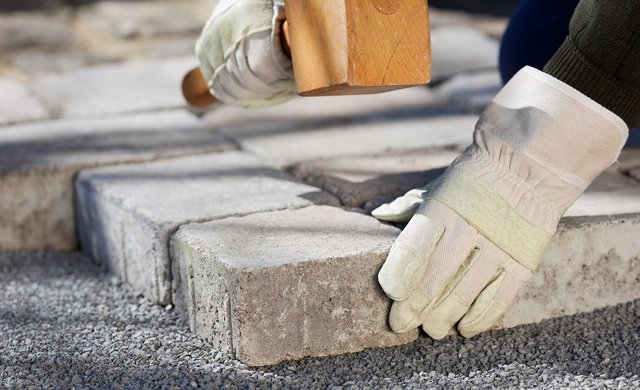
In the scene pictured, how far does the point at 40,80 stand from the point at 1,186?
866 millimetres

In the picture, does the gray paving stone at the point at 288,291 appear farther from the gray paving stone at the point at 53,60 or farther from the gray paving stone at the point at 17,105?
the gray paving stone at the point at 53,60

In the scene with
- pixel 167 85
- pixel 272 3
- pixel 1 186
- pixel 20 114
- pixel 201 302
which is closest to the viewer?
pixel 201 302

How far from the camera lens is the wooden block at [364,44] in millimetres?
1473

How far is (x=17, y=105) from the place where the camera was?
107 inches

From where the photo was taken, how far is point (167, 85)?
2.87m

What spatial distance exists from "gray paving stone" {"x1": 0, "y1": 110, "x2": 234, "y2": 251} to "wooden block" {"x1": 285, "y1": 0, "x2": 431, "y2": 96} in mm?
806

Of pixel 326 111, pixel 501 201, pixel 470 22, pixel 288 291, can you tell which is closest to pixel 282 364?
pixel 288 291

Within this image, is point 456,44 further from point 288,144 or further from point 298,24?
point 298,24

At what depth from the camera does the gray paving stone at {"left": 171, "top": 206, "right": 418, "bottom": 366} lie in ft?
5.19

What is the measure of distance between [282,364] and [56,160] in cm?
87

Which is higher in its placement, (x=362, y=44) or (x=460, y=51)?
(x=362, y=44)

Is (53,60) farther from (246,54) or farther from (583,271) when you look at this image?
(583,271)

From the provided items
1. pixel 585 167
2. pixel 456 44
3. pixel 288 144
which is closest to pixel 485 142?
pixel 585 167

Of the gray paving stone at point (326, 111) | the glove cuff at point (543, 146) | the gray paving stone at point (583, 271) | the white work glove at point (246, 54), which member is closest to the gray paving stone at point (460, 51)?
the gray paving stone at point (326, 111)
